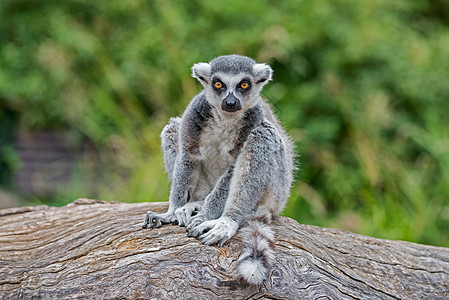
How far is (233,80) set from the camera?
4027 millimetres

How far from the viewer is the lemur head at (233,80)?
3992 mm

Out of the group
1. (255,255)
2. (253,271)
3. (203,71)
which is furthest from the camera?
(203,71)

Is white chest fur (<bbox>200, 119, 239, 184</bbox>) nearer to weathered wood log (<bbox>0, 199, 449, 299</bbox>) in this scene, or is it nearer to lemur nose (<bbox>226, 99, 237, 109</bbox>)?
lemur nose (<bbox>226, 99, 237, 109</bbox>)

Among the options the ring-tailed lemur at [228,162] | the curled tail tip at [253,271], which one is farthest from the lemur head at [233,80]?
the curled tail tip at [253,271]

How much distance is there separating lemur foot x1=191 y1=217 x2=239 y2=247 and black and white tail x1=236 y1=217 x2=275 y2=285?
83 millimetres

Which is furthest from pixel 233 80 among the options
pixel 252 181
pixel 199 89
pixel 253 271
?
pixel 199 89

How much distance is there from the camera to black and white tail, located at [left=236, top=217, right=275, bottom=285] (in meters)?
3.33

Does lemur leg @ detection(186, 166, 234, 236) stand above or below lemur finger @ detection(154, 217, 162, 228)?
above

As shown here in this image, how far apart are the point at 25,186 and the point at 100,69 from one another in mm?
2117

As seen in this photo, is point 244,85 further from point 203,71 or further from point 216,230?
point 216,230

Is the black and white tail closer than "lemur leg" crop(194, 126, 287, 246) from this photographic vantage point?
Yes

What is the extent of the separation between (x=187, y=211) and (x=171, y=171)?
2.07 ft

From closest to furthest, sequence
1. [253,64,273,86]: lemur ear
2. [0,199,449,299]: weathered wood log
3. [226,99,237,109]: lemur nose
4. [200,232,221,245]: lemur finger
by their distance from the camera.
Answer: [0,199,449,299]: weathered wood log → [200,232,221,245]: lemur finger → [226,99,237,109]: lemur nose → [253,64,273,86]: lemur ear

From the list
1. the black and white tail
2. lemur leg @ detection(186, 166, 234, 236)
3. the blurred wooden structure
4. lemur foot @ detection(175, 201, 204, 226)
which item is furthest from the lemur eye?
the blurred wooden structure
